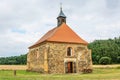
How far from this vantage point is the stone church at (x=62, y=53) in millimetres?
32938

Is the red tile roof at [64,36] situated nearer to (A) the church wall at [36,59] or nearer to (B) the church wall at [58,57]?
(B) the church wall at [58,57]

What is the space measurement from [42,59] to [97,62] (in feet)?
109

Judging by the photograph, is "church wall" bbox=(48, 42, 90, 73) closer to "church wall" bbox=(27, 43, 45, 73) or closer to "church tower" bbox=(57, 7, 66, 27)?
"church wall" bbox=(27, 43, 45, 73)

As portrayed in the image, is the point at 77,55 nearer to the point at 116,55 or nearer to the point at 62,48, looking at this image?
the point at 62,48

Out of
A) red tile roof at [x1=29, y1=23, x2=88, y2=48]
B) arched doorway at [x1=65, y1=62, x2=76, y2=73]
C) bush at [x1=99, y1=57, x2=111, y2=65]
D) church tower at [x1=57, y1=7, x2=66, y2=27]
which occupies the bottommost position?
arched doorway at [x1=65, y1=62, x2=76, y2=73]

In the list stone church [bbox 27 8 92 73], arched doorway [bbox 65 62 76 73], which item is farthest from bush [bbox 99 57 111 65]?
arched doorway [bbox 65 62 76 73]

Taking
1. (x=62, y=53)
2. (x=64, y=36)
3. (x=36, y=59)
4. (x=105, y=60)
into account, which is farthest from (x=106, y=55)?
(x=62, y=53)

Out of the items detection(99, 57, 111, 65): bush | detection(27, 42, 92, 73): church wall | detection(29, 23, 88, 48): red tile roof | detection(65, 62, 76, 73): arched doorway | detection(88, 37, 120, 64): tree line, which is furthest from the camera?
detection(88, 37, 120, 64): tree line

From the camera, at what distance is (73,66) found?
34531mm

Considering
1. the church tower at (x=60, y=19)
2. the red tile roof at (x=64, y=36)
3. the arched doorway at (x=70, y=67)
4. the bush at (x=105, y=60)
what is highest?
the church tower at (x=60, y=19)

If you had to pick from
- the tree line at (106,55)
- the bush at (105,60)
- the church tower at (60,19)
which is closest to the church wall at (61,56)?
the church tower at (60,19)

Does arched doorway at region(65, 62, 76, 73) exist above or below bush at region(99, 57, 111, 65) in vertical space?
below

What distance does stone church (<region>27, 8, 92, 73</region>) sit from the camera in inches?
1297

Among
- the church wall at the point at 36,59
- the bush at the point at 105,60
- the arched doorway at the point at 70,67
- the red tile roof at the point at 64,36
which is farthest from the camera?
the bush at the point at 105,60
